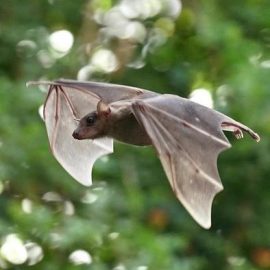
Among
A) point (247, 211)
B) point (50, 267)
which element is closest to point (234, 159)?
point (247, 211)

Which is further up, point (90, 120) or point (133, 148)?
point (133, 148)

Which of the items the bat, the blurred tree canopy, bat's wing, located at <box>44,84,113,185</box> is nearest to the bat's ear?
the bat

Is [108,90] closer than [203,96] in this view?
Yes

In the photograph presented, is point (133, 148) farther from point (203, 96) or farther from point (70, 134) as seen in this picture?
point (70, 134)

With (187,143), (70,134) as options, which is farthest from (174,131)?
(70,134)

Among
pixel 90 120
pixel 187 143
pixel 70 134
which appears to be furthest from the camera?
pixel 70 134

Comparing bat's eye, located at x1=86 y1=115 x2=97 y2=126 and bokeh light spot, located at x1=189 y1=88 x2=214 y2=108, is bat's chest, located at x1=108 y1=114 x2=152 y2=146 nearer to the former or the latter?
bat's eye, located at x1=86 y1=115 x2=97 y2=126

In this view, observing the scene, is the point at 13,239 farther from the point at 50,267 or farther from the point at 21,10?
the point at 21,10
